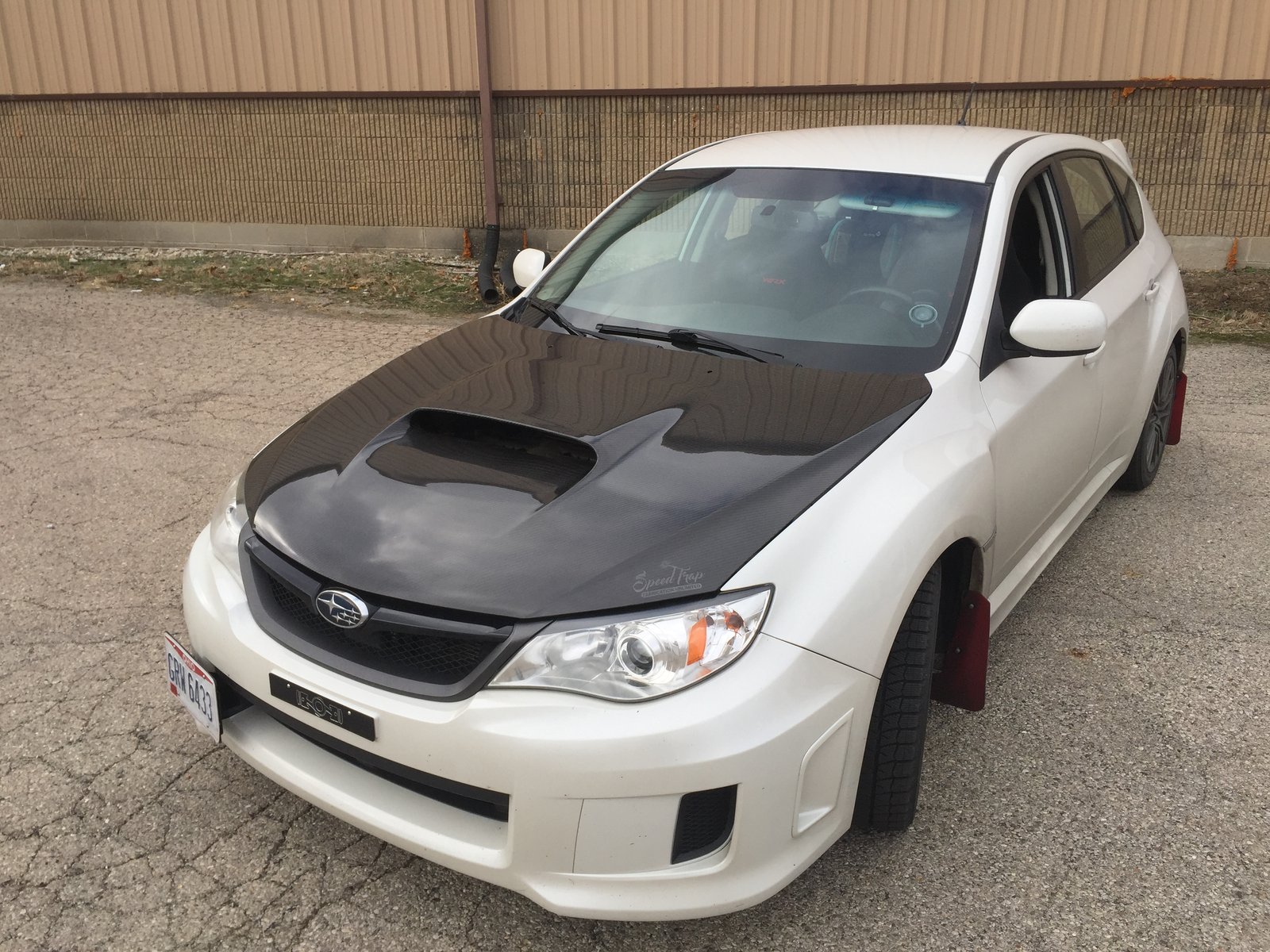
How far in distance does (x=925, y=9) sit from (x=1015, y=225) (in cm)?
510

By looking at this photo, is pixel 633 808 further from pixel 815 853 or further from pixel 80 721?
pixel 80 721

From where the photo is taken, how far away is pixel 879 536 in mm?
2322

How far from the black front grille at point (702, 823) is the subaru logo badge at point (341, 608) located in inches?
28.6

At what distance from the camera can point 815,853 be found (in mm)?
2238

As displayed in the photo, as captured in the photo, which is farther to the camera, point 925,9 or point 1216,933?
point 925,9

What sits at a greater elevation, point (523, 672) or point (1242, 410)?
point (523, 672)

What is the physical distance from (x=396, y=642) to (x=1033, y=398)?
1873 millimetres

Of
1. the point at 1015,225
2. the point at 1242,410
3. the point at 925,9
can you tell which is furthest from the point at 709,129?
the point at 1015,225

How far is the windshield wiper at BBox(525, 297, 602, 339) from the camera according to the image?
3226 mm

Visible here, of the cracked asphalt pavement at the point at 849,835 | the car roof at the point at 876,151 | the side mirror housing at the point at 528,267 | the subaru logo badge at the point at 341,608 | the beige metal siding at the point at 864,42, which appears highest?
the beige metal siding at the point at 864,42

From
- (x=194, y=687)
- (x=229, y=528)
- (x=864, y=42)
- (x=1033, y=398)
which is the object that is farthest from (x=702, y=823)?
(x=864, y=42)

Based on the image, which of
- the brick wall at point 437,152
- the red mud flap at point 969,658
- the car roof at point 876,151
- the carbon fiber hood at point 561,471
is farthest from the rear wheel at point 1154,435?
the brick wall at point 437,152

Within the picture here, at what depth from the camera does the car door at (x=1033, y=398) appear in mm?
2910

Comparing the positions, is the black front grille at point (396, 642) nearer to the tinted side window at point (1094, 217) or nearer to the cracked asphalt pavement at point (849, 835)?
the cracked asphalt pavement at point (849, 835)
